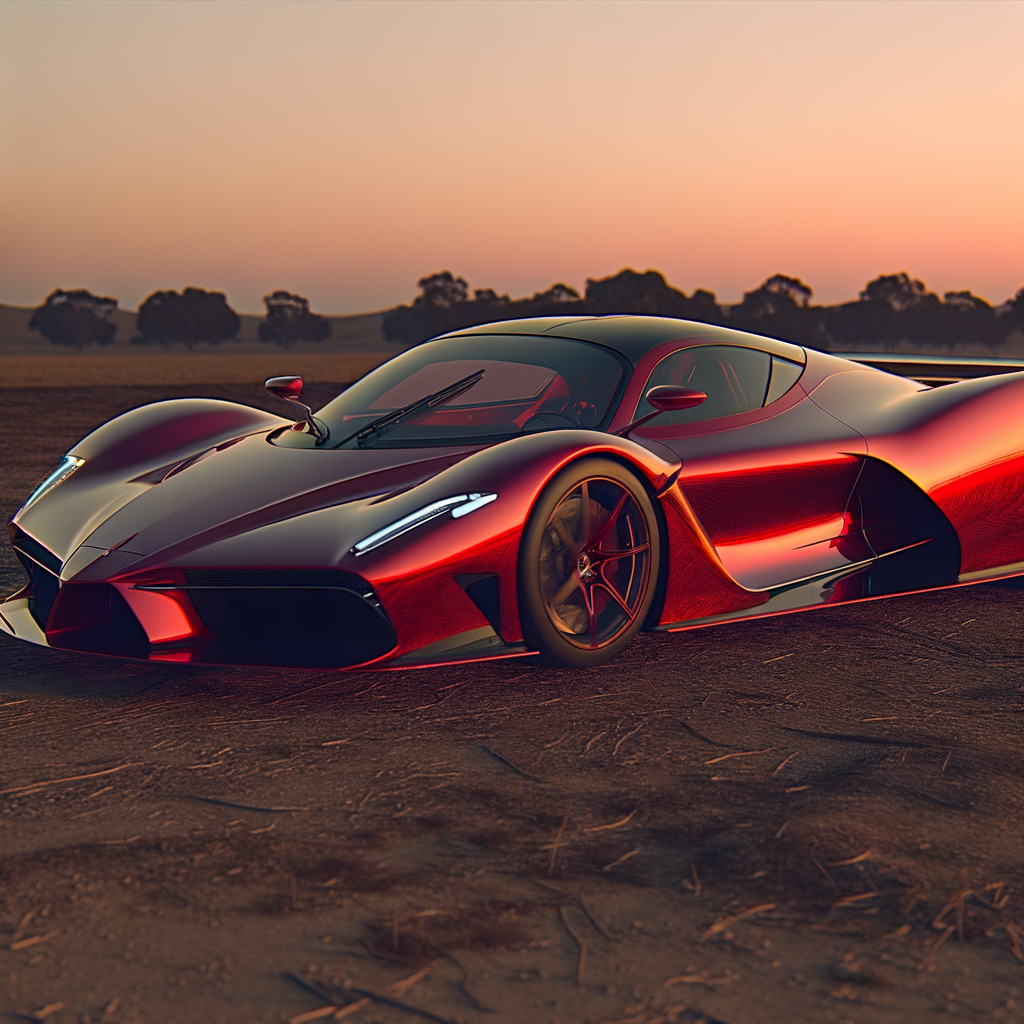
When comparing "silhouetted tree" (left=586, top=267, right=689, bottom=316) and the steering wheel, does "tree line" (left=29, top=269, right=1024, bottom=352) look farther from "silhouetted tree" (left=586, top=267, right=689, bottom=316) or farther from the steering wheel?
the steering wheel

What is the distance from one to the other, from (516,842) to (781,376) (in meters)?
3.25

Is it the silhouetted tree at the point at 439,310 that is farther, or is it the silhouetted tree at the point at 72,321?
the silhouetted tree at the point at 72,321

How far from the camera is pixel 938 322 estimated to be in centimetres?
10794

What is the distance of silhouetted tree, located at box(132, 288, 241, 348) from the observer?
5448 inches

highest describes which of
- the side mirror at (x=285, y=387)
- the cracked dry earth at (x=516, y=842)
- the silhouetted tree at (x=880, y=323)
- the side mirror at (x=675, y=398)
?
the silhouetted tree at (x=880, y=323)

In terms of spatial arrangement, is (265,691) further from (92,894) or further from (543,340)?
(543,340)

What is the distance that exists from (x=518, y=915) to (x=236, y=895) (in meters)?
0.59

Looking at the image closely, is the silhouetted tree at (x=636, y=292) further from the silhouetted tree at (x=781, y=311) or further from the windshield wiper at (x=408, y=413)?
the windshield wiper at (x=408, y=413)

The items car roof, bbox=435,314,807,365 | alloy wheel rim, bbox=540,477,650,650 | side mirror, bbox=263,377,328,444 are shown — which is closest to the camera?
alloy wheel rim, bbox=540,477,650,650

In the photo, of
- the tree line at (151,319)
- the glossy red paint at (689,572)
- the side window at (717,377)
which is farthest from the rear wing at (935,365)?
the tree line at (151,319)

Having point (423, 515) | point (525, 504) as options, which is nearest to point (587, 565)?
A: point (525, 504)

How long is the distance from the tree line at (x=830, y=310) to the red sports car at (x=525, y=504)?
89638 millimetres

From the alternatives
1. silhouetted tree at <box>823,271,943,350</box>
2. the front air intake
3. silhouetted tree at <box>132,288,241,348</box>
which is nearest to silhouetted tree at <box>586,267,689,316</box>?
silhouetted tree at <box>823,271,943,350</box>

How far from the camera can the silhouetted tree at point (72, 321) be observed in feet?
464
